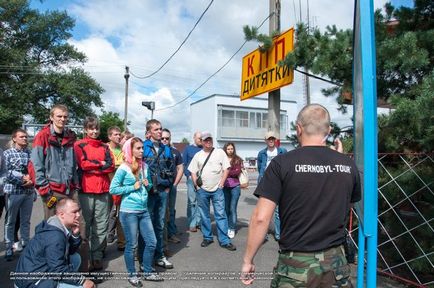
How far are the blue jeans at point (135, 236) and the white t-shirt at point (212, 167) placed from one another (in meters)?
1.77

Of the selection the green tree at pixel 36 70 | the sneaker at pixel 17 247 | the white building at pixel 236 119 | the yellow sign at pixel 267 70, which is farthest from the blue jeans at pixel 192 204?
the white building at pixel 236 119

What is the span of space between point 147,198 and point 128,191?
340mm

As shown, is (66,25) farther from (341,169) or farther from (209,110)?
(341,169)

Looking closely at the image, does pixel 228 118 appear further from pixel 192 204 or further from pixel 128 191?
pixel 128 191

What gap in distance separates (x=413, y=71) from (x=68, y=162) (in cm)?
400

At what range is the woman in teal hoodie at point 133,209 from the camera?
454cm

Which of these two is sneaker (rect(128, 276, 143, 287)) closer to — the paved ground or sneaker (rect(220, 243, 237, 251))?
the paved ground

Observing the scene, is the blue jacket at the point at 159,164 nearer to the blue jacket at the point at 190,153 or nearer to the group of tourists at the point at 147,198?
the group of tourists at the point at 147,198

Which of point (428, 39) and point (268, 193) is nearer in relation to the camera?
point (268, 193)

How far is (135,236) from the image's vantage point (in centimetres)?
457

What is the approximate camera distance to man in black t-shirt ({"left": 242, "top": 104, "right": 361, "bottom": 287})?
7.80 ft

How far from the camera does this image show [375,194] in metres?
1.89

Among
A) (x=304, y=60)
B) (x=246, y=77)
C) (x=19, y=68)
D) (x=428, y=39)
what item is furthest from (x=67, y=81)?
(x=428, y=39)

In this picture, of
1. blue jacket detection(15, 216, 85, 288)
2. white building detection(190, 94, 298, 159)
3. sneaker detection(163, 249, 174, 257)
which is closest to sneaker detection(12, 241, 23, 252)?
sneaker detection(163, 249, 174, 257)
